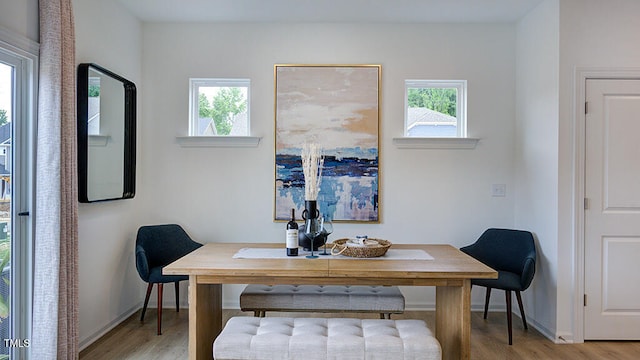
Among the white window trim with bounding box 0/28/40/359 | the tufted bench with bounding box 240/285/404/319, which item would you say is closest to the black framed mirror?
the white window trim with bounding box 0/28/40/359

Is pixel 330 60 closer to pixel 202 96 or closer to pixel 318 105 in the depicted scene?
pixel 318 105

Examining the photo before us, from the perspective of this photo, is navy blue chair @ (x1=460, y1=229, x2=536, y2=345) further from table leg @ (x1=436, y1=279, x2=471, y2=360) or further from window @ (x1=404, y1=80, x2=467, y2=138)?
window @ (x1=404, y1=80, x2=467, y2=138)

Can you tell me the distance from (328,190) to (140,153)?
174cm

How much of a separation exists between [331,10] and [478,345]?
288cm

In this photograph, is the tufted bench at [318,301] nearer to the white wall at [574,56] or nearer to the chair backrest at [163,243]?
the chair backrest at [163,243]

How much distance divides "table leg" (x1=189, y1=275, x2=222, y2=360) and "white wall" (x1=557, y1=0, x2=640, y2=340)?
248 centimetres

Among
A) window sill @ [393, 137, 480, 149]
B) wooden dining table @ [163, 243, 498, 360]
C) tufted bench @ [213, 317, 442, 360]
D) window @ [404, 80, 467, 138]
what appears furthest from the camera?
window @ [404, 80, 467, 138]

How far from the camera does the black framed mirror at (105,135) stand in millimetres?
2779

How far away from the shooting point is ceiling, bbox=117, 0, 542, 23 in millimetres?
3367

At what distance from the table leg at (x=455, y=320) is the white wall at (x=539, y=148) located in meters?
1.14

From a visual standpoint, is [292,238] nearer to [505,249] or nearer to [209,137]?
[209,137]

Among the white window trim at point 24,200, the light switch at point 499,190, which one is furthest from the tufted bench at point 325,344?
the light switch at point 499,190

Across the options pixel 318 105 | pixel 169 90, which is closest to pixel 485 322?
pixel 318 105

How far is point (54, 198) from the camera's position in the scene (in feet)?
7.55
